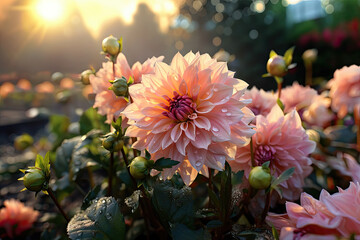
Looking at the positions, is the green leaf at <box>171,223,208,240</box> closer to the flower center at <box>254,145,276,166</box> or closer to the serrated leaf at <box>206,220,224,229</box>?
the serrated leaf at <box>206,220,224,229</box>

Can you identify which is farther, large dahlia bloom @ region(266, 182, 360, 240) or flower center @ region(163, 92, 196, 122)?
flower center @ region(163, 92, 196, 122)

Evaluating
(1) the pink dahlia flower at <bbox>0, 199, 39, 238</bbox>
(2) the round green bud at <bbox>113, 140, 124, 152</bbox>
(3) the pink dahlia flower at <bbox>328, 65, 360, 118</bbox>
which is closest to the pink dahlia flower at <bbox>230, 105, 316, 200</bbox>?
(2) the round green bud at <bbox>113, 140, 124, 152</bbox>

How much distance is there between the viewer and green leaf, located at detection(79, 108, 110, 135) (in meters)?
0.92

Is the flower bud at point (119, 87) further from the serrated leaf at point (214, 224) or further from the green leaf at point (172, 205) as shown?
the serrated leaf at point (214, 224)

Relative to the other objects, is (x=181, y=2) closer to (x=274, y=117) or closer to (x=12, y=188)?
(x=12, y=188)

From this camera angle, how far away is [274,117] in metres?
0.62

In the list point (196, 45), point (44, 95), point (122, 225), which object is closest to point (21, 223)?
point (122, 225)

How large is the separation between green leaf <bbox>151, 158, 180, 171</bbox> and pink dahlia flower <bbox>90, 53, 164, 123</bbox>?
19cm

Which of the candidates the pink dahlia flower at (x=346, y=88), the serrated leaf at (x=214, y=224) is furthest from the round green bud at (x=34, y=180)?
the pink dahlia flower at (x=346, y=88)

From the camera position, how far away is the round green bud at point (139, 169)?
487 millimetres

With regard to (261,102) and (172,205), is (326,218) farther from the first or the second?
(261,102)

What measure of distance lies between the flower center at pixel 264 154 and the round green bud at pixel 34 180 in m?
0.43

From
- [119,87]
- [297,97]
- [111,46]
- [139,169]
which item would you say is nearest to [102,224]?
[139,169]

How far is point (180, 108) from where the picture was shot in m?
0.54
